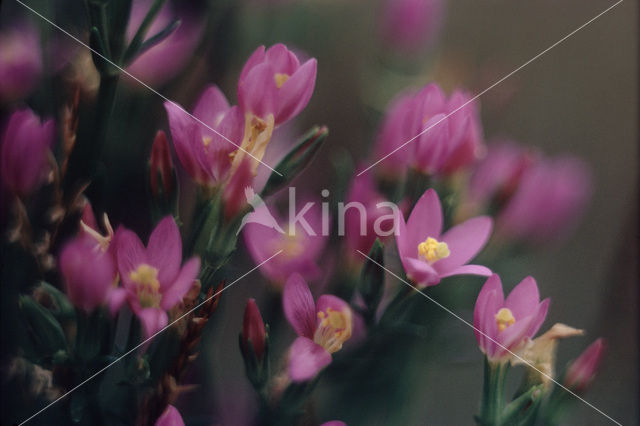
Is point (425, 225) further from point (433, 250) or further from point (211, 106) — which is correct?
point (211, 106)

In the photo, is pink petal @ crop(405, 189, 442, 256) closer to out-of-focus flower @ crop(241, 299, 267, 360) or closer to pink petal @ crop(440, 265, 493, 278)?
pink petal @ crop(440, 265, 493, 278)

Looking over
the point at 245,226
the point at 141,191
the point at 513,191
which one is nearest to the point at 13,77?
the point at 141,191

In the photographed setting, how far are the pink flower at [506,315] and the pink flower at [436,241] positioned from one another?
30 mm

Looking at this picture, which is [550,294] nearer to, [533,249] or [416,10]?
[533,249]

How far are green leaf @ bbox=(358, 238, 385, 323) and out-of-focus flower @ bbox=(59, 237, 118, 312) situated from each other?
0.31 m

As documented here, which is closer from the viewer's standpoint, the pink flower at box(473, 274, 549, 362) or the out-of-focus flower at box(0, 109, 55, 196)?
the pink flower at box(473, 274, 549, 362)

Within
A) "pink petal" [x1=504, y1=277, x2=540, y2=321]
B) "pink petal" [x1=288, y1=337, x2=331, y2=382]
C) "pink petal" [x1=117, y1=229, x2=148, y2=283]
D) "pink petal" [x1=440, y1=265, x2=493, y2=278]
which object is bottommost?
"pink petal" [x1=288, y1=337, x2=331, y2=382]

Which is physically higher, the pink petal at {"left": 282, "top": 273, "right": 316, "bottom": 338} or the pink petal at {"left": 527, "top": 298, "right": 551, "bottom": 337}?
the pink petal at {"left": 527, "top": 298, "right": 551, "bottom": 337}

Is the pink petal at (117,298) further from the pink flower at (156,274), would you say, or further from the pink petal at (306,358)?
the pink petal at (306,358)

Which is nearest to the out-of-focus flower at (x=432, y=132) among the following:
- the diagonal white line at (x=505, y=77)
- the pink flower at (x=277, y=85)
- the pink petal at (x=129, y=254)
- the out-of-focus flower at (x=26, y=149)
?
the diagonal white line at (x=505, y=77)

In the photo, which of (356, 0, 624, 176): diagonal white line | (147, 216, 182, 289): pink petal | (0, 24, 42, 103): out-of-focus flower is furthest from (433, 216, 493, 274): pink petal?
(0, 24, 42, 103): out-of-focus flower

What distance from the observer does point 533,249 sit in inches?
26.8

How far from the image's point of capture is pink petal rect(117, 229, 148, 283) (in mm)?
724

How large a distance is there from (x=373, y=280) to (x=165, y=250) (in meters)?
0.26
